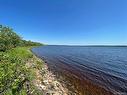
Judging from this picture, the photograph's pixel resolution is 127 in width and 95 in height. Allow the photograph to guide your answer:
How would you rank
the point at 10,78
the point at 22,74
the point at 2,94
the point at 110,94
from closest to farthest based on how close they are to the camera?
the point at 2,94, the point at 10,78, the point at 22,74, the point at 110,94

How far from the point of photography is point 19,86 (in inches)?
440

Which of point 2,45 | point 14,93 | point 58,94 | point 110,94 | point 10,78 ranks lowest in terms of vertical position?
point 110,94

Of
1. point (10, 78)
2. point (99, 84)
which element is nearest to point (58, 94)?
point (10, 78)

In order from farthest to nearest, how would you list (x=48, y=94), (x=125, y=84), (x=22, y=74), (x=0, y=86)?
(x=125, y=84), (x=22, y=74), (x=48, y=94), (x=0, y=86)

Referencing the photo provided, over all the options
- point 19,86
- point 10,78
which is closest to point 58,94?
point 19,86

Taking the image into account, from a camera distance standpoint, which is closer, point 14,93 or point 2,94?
point 2,94

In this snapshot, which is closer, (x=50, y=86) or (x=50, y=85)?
(x=50, y=86)

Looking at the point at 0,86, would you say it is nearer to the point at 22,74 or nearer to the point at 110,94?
the point at 22,74

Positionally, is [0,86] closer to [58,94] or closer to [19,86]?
[19,86]

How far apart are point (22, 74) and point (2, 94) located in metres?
4.57

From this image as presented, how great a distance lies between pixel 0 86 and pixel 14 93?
1.14m

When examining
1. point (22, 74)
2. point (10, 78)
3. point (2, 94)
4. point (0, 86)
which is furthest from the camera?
point (22, 74)

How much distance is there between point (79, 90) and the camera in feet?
51.0

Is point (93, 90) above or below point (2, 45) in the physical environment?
below
